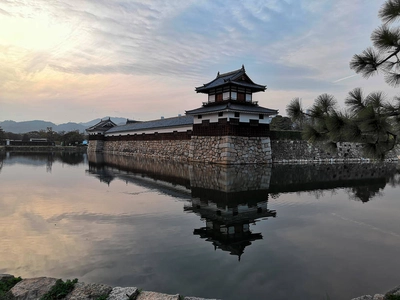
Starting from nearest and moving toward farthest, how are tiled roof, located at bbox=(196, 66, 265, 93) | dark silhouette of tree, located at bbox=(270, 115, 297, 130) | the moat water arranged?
1. the moat water
2. tiled roof, located at bbox=(196, 66, 265, 93)
3. dark silhouette of tree, located at bbox=(270, 115, 297, 130)

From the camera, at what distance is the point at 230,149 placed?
58.5 ft

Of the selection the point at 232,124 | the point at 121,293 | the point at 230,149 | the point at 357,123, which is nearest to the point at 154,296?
the point at 121,293

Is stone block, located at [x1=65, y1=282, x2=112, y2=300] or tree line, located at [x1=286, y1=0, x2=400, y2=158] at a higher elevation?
tree line, located at [x1=286, y1=0, x2=400, y2=158]

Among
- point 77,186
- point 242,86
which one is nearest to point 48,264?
point 77,186

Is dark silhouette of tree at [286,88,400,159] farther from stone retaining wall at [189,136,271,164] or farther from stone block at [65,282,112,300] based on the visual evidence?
stone retaining wall at [189,136,271,164]

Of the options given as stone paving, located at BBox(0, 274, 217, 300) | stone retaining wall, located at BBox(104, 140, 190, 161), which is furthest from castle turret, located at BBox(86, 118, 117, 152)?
stone paving, located at BBox(0, 274, 217, 300)

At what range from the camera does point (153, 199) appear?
8180 millimetres

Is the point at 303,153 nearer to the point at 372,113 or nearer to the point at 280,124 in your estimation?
the point at 280,124

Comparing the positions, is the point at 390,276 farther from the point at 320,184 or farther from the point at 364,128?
the point at 320,184

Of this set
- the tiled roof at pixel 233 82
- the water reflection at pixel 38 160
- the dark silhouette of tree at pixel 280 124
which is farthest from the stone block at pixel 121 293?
the dark silhouette of tree at pixel 280 124

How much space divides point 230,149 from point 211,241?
1348 cm

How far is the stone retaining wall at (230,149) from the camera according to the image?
17.9 meters

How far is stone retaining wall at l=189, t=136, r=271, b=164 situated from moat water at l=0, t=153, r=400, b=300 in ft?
30.2

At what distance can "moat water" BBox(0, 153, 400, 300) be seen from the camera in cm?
328
